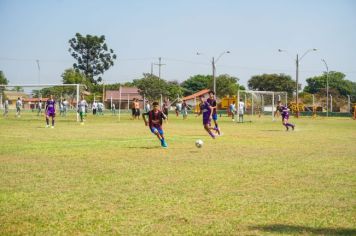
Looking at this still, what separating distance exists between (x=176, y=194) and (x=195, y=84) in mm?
132621

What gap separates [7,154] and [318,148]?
9972 millimetres

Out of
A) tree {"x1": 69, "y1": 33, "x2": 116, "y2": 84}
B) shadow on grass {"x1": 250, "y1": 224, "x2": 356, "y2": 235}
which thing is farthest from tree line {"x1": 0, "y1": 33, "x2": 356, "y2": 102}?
shadow on grass {"x1": 250, "y1": 224, "x2": 356, "y2": 235}

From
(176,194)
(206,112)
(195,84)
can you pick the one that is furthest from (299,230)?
(195,84)

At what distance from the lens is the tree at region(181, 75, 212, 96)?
13938cm

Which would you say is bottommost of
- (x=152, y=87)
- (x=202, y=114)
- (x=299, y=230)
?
(x=299, y=230)

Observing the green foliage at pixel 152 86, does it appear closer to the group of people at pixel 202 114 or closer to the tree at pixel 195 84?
the tree at pixel 195 84

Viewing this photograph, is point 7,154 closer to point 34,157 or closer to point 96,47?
point 34,157

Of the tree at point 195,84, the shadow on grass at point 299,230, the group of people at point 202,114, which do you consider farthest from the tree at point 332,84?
the shadow on grass at point 299,230

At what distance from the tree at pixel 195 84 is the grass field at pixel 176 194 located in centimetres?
12542

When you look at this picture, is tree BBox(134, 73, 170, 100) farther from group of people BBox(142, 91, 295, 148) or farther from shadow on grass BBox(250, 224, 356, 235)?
shadow on grass BBox(250, 224, 356, 235)

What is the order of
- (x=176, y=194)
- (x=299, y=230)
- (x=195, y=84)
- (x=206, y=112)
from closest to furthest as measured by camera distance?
(x=299, y=230) → (x=176, y=194) → (x=206, y=112) → (x=195, y=84)

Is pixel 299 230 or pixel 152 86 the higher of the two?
pixel 152 86

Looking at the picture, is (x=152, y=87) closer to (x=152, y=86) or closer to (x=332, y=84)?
(x=152, y=86)

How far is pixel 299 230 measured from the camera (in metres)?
6.09
